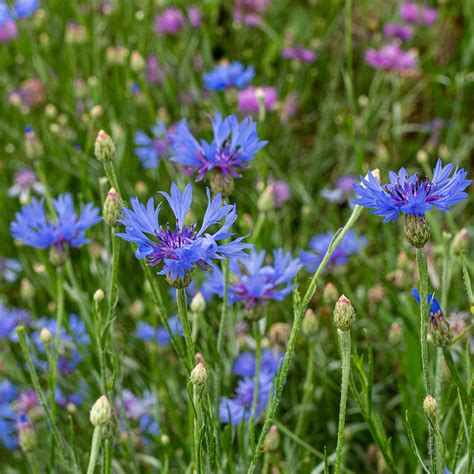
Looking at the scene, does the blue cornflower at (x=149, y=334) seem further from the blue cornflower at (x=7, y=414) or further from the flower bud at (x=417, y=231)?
the flower bud at (x=417, y=231)

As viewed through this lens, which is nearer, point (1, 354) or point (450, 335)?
point (450, 335)

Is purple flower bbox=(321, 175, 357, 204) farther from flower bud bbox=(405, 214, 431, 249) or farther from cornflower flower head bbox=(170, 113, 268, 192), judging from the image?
flower bud bbox=(405, 214, 431, 249)

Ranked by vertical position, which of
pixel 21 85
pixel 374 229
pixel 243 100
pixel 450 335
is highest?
pixel 21 85

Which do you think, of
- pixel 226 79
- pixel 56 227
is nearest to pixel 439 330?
pixel 56 227

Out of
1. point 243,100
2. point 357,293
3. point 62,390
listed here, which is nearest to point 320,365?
point 357,293

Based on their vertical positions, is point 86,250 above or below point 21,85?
below

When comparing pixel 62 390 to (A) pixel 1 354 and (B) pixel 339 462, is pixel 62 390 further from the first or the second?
(B) pixel 339 462

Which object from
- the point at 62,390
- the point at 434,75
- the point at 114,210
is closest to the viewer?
the point at 114,210
